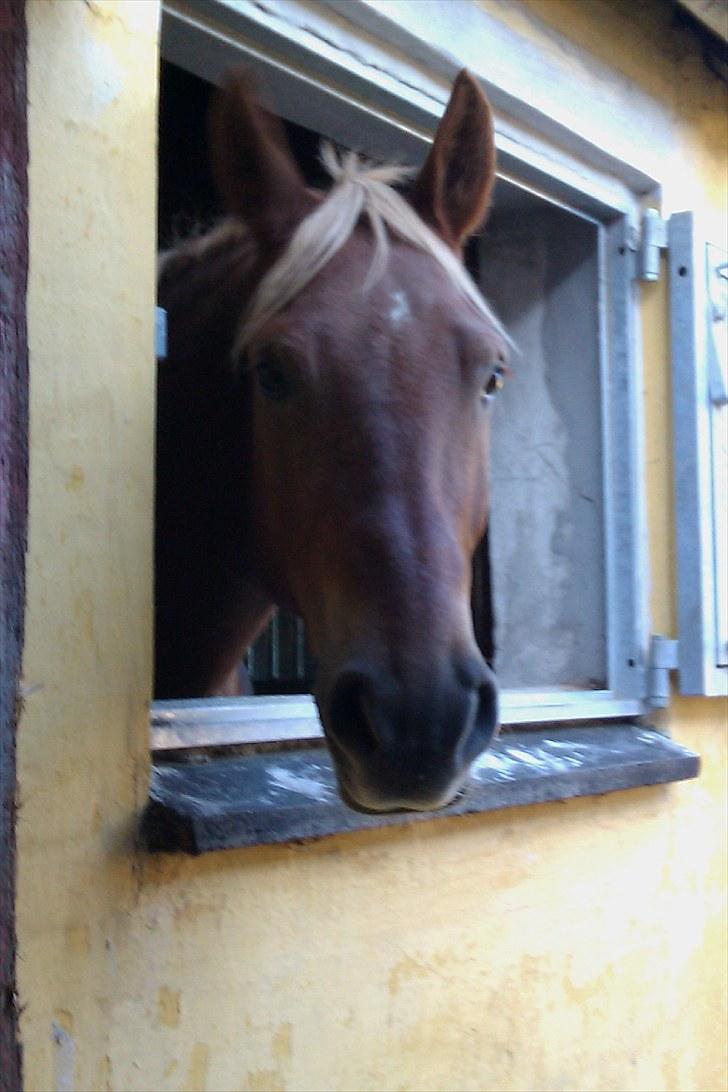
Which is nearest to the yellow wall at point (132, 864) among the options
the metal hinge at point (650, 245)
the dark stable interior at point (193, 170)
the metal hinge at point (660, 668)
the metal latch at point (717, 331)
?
the metal hinge at point (660, 668)

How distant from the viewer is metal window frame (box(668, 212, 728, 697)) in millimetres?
2674

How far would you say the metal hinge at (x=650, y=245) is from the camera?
2767 millimetres

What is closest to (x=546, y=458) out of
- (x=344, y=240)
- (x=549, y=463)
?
(x=549, y=463)

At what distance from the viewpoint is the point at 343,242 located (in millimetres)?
1689

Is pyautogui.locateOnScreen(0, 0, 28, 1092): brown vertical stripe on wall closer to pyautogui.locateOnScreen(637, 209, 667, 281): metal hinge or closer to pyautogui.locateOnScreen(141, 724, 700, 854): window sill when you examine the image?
pyautogui.locateOnScreen(141, 724, 700, 854): window sill

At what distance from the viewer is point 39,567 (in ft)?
4.51

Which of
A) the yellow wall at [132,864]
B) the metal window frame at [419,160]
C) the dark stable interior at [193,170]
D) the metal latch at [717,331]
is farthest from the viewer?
the dark stable interior at [193,170]

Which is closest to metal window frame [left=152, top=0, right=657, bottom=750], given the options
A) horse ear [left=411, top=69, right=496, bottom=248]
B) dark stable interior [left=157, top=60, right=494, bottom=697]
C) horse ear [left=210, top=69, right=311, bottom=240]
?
horse ear [left=210, top=69, right=311, bottom=240]

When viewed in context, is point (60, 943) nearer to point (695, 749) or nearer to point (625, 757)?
point (625, 757)

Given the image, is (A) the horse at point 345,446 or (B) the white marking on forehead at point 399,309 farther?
→ (B) the white marking on forehead at point 399,309

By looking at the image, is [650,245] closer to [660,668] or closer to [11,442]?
[660,668]

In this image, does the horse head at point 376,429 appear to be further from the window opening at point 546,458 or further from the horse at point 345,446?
the window opening at point 546,458

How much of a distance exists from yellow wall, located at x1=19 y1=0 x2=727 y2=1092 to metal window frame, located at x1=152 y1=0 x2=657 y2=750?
210mm

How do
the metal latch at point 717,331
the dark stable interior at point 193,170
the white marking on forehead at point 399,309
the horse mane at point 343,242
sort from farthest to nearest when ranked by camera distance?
1. the dark stable interior at point 193,170
2. the metal latch at point 717,331
3. the horse mane at point 343,242
4. the white marking on forehead at point 399,309
